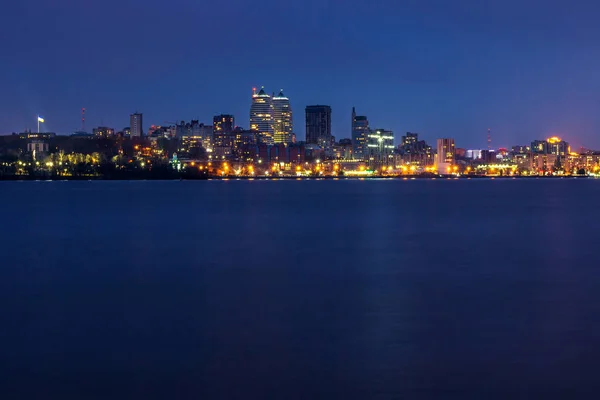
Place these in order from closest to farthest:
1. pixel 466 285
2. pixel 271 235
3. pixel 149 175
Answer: pixel 466 285 < pixel 271 235 < pixel 149 175

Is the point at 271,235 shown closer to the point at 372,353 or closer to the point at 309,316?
the point at 309,316

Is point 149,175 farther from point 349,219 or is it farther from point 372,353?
point 372,353

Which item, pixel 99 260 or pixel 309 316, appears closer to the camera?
pixel 309 316

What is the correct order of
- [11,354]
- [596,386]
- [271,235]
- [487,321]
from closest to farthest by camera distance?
[596,386] < [11,354] < [487,321] < [271,235]

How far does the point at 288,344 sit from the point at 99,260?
569 inches

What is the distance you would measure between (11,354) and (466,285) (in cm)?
1190

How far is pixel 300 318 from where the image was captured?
50.3ft

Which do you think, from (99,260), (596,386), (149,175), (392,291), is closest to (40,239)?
(99,260)

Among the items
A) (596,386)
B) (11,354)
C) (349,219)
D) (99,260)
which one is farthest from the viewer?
(349,219)

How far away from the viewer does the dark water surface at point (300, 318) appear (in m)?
10.8

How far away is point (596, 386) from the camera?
10523mm

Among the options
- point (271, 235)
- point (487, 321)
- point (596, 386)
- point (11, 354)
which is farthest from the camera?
point (271, 235)

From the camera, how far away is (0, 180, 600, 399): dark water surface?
10.8m

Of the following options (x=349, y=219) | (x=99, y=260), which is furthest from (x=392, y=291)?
(x=349, y=219)
